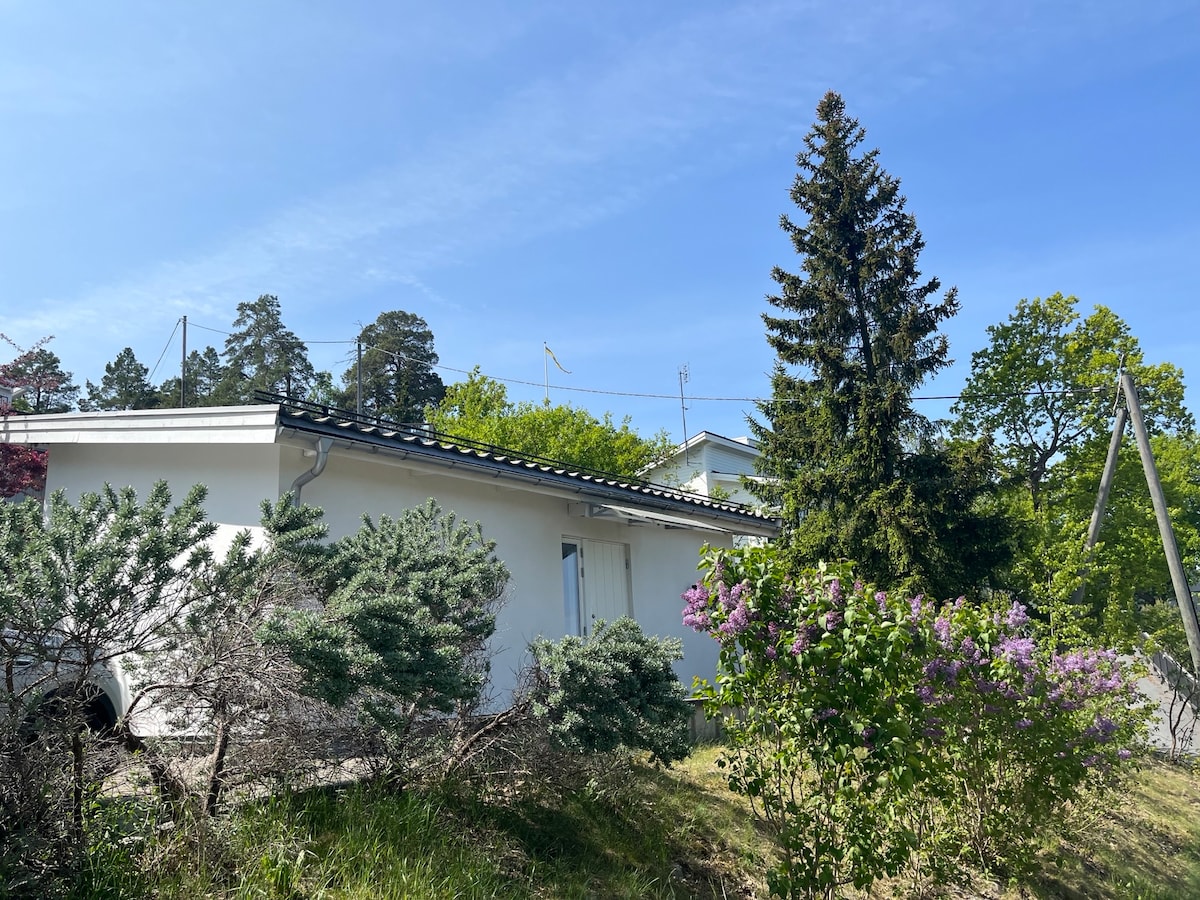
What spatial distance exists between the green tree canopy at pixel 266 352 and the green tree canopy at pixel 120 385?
4322 millimetres

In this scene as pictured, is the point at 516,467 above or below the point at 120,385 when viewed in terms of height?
below

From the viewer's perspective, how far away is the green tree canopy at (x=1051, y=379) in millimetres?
25172

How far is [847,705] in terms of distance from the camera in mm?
5012

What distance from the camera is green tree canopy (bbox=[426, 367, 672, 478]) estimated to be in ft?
85.8

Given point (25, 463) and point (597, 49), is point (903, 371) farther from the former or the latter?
point (25, 463)

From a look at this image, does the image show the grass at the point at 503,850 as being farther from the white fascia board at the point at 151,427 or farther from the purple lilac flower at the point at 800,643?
the white fascia board at the point at 151,427

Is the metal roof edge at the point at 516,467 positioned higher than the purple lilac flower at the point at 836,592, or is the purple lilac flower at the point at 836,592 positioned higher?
the metal roof edge at the point at 516,467

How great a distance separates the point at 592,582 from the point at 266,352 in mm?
40716

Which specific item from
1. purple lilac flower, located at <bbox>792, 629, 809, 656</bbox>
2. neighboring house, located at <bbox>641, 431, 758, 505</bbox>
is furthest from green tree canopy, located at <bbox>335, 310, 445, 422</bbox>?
purple lilac flower, located at <bbox>792, 629, 809, 656</bbox>

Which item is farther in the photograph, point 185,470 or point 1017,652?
point 185,470

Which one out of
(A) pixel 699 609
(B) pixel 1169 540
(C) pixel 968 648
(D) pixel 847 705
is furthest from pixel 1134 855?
(A) pixel 699 609

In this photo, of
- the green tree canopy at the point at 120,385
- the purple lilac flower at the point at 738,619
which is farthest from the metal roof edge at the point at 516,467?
the green tree canopy at the point at 120,385

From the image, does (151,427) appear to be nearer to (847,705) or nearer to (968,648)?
(847,705)

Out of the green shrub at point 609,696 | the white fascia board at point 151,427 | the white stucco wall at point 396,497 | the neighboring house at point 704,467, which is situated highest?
the neighboring house at point 704,467
